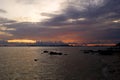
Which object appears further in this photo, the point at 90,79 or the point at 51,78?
the point at 51,78

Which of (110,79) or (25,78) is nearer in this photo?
(110,79)

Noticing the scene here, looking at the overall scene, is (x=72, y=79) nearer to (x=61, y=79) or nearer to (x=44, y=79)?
(x=61, y=79)

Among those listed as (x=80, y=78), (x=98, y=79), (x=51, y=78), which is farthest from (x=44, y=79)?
(x=98, y=79)

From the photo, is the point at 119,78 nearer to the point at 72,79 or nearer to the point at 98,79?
the point at 98,79

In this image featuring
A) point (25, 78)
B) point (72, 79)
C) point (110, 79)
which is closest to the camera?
point (110, 79)

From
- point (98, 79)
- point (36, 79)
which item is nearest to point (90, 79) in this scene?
point (98, 79)

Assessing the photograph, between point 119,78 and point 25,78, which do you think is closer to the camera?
point 119,78

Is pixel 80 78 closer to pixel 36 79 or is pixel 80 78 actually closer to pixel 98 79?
pixel 98 79

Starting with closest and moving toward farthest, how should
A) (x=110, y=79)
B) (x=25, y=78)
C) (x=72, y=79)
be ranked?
(x=110, y=79) → (x=72, y=79) → (x=25, y=78)

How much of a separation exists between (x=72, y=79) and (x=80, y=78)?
2.15 metres

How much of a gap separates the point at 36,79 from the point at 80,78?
11193 millimetres

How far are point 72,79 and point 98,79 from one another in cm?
633

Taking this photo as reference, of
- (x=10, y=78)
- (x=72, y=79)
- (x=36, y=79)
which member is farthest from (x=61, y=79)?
(x=10, y=78)

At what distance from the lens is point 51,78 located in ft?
168
